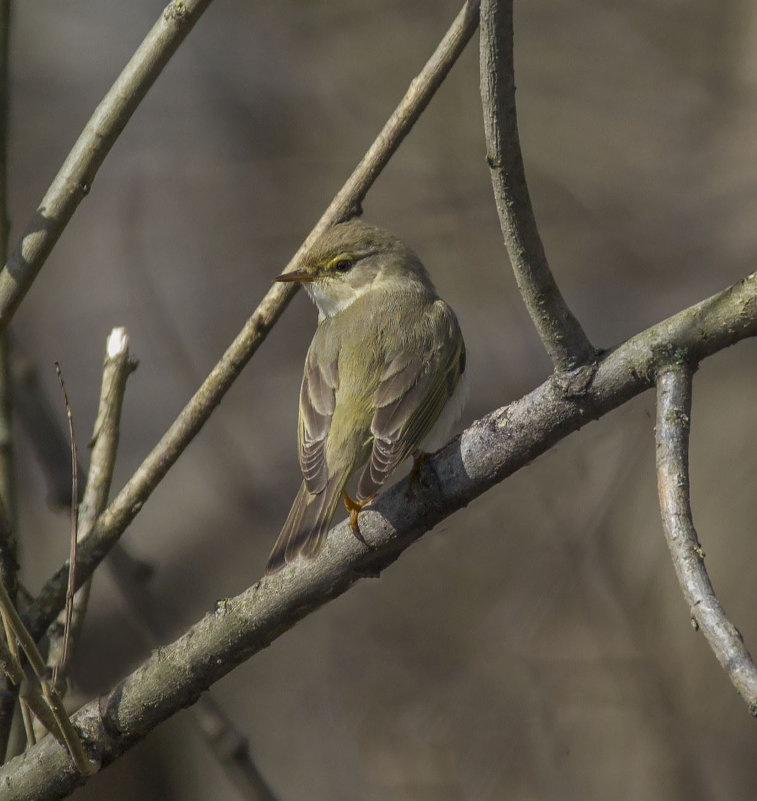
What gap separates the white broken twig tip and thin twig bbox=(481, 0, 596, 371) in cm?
142

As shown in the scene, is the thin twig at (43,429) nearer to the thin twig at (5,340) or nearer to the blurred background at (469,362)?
the thin twig at (5,340)

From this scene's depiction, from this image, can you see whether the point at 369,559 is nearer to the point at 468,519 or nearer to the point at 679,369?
the point at 679,369

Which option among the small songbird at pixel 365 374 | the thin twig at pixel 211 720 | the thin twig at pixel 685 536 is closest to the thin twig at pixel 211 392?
the small songbird at pixel 365 374

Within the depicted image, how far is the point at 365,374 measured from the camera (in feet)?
12.3

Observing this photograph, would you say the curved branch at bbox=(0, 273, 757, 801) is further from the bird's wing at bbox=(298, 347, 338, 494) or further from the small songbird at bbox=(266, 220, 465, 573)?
the bird's wing at bbox=(298, 347, 338, 494)

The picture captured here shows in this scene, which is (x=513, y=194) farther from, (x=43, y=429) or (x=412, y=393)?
(x=43, y=429)

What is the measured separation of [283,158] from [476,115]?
5.01 feet

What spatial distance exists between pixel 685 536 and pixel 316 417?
201 cm

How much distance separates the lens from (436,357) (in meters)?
3.80

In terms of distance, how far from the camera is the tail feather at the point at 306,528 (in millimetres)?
2662

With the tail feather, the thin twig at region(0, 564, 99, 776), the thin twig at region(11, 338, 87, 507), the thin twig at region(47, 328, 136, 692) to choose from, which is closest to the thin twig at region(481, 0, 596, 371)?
the tail feather

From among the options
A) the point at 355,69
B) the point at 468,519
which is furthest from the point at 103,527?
the point at 355,69

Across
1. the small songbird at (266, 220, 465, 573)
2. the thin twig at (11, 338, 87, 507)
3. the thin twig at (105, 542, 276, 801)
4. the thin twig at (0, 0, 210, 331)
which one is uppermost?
the thin twig at (0, 0, 210, 331)

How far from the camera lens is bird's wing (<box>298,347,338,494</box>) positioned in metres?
3.42
